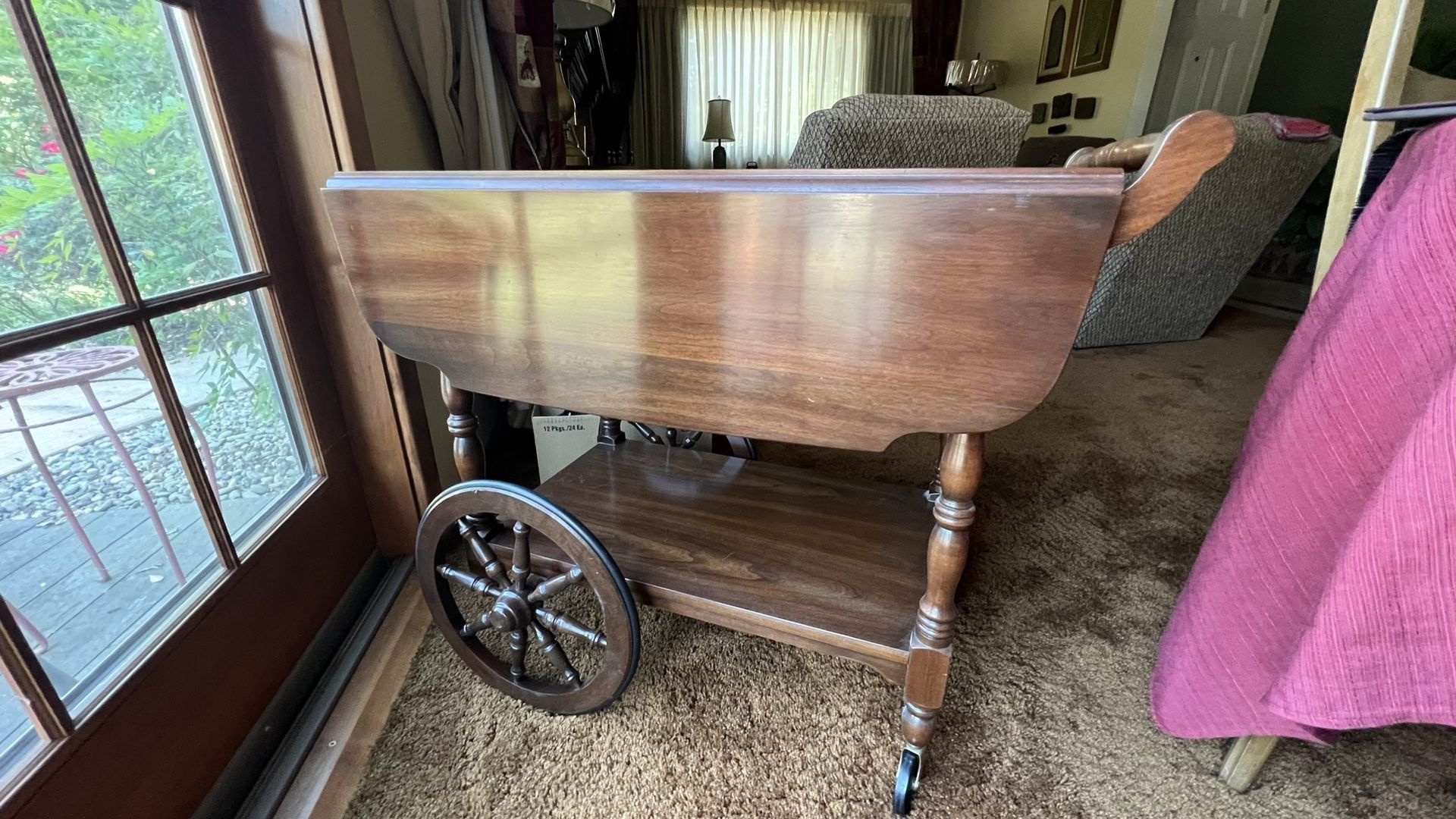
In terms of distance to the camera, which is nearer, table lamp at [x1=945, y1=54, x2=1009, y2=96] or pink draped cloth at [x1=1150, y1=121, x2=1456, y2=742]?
pink draped cloth at [x1=1150, y1=121, x2=1456, y2=742]

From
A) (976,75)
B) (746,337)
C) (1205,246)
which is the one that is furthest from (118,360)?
(976,75)

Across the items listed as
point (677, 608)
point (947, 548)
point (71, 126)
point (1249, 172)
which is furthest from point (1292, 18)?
point (71, 126)

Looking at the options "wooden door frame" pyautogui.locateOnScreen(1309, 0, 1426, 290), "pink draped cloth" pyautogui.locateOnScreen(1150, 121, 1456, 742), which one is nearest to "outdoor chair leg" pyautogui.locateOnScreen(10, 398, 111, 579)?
"pink draped cloth" pyautogui.locateOnScreen(1150, 121, 1456, 742)

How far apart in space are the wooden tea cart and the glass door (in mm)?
228

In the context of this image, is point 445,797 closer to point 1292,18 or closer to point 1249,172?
point 1249,172

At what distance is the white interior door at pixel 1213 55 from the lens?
3260mm

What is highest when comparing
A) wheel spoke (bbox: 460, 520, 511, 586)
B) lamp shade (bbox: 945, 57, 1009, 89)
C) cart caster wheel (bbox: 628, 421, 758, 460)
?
lamp shade (bbox: 945, 57, 1009, 89)

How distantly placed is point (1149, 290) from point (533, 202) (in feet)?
9.19

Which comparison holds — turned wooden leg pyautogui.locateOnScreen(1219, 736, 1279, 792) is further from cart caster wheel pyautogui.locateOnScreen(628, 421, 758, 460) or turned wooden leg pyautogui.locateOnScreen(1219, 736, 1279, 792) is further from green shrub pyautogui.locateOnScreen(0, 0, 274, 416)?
green shrub pyautogui.locateOnScreen(0, 0, 274, 416)

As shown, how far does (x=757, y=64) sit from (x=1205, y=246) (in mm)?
3885

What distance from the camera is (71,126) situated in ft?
2.05

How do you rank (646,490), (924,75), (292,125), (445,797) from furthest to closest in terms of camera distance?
(924,75), (646,490), (292,125), (445,797)

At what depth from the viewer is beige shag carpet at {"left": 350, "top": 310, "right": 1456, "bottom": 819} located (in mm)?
804

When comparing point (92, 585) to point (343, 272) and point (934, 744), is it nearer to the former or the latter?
point (343, 272)
